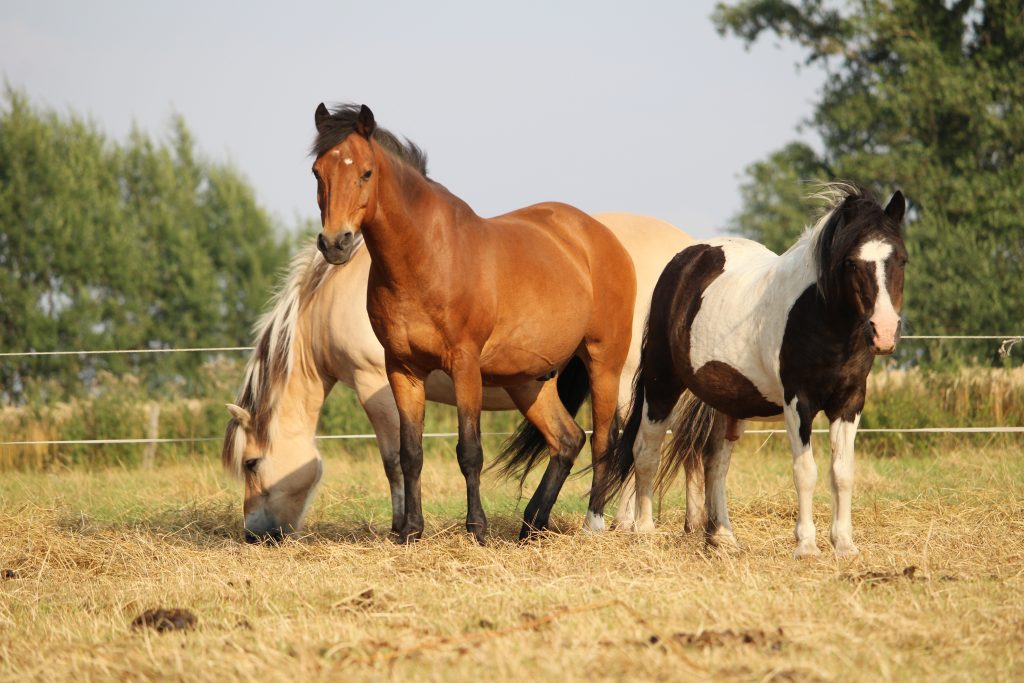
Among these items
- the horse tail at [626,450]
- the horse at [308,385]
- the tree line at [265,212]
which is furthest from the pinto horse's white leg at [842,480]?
the tree line at [265,212]

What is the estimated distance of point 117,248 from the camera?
2231cm

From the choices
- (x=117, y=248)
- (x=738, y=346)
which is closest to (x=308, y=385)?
(x=738, y=346)

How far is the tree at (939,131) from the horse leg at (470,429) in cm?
1652

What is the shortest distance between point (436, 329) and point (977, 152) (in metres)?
19.2

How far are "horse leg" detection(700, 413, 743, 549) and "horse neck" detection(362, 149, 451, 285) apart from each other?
67.2 inches

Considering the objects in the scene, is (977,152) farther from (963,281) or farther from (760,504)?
(760,504)

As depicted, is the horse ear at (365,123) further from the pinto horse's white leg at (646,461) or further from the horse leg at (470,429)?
the pinto horse's white leg at (646,461)

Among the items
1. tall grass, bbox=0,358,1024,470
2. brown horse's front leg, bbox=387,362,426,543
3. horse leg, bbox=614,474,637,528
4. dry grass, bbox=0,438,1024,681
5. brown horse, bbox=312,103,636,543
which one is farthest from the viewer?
tall grass, bbox=0,358,1024,470

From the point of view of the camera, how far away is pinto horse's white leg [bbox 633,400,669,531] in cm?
586

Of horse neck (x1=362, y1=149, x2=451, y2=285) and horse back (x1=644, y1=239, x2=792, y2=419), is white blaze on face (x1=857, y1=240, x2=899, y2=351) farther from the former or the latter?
horse neck (x1=362, y1=149, x2=451, y2=285)

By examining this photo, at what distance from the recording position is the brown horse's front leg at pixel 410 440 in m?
5.55

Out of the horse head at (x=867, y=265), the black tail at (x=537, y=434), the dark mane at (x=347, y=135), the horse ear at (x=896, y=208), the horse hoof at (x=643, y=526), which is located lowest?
the horse hoof at (x=643, y=526)

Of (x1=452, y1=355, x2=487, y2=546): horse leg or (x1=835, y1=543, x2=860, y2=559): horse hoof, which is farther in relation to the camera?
(x1=452, y1=355, x2=487, y2=546): horse leg

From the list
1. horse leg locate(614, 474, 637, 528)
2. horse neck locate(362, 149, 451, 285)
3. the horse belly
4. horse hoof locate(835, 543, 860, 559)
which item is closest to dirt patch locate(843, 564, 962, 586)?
horse hoof locate(835, 543, 860, 559)
